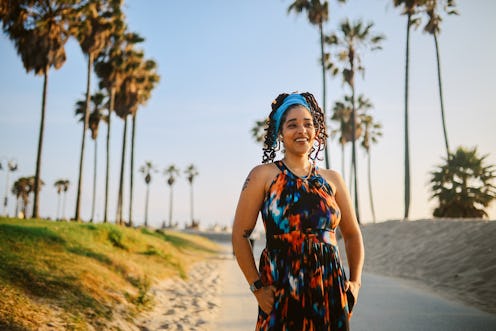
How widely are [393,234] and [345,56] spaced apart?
1639cm

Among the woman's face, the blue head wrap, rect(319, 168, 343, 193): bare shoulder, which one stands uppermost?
the blue head wrap

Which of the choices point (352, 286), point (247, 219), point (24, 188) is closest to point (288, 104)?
point (247, 219)

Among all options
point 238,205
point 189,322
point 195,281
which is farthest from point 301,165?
point 195,281

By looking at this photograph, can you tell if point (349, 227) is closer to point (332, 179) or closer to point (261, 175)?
point (332, 179)

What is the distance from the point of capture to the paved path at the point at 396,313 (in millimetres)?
5180

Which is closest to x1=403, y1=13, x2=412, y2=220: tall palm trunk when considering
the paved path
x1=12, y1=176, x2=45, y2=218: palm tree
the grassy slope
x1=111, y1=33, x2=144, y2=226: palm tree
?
the paved path

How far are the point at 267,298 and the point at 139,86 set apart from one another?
28539 mm

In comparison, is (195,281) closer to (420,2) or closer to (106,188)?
(106,188)

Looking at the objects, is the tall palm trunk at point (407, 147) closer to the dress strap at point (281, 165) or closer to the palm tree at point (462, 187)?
the palm tree at point (462, 187)

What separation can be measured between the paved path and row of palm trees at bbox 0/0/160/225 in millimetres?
15776

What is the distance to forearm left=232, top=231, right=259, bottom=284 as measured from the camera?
6.72ft

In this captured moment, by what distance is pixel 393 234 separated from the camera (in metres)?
17.1

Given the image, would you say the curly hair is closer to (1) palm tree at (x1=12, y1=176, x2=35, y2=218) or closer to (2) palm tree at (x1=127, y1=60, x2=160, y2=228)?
(2) palm tree at (x1=127, y1=60, x2=160, y2=228)

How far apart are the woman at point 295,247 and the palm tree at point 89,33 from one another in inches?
837
